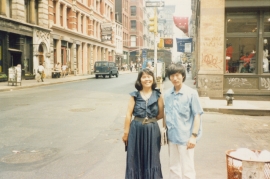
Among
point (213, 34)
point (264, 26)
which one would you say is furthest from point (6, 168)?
point (264, 26)

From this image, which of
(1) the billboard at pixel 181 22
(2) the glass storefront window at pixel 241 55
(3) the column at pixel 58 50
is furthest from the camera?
(3) the column at pixel 58 50

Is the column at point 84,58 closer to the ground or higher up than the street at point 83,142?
higher up

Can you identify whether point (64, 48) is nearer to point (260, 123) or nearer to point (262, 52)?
point (262, 52)

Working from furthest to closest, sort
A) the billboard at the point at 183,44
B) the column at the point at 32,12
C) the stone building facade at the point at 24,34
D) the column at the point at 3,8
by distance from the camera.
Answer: the billboard at the point at 183,44 < the column at the point at 32,12 < the stone building facade at the point at 24,34 < the column at the point at 3,8

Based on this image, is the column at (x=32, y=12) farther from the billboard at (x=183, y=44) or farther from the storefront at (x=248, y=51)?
the storefront at (x=248, y=51)

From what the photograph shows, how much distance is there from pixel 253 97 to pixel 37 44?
22907mm

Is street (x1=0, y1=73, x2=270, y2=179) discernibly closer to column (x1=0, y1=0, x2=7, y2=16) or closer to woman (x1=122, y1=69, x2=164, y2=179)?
woman (x1=122, y1=69, x2=164, y2=179)

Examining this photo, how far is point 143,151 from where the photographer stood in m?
4.07

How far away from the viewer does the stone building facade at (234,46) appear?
14.9 metres

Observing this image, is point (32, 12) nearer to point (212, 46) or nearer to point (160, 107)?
point (212, 46)

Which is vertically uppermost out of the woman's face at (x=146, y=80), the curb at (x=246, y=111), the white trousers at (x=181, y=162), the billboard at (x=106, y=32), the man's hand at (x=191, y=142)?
the billboard at (x=106, y=32)

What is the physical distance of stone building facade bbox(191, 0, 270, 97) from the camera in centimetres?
1486

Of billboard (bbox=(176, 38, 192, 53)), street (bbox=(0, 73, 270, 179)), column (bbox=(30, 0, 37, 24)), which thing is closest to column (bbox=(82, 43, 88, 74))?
column (bbox=(30, 0, 37, 24))

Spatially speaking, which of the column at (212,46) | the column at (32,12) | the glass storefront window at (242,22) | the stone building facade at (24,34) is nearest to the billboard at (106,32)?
the stone building facade at (24,34)
